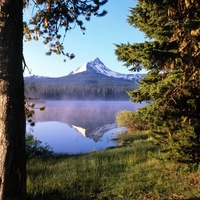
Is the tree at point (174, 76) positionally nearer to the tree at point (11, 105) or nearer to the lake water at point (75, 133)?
the tree at point (11, 105)

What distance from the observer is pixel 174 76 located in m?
6.29

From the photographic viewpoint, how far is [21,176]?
4.10 metres

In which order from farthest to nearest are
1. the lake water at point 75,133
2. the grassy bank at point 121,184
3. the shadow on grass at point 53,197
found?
the lake water at point 75,133, the grassy bank at point 121,184, the shadow on grass at point 53,197

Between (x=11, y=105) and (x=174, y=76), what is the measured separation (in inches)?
161

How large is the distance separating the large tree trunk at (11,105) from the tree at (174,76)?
3383 mm

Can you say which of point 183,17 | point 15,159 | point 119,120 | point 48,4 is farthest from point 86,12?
point 119,120

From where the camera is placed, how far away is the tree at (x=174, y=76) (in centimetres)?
604

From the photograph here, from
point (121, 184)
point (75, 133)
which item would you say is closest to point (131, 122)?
point (75, 133)

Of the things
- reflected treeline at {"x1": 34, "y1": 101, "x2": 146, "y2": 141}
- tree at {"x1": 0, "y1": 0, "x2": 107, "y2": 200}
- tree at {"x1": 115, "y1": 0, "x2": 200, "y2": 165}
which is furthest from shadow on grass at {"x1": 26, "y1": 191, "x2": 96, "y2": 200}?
reflected treeline at {"x1": 34, "y1": 101, "x2": 146, "y2": 141}

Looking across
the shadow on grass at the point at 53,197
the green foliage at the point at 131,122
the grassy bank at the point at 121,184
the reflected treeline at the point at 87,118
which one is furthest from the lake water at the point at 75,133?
the shadow on grass at the point at 53,197

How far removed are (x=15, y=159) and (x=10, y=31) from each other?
2.06 meters

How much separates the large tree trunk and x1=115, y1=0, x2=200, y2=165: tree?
3383 millimetres

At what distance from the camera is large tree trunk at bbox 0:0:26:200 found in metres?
3.95

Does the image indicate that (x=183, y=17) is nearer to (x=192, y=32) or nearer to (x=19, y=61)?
(x=192, y=32)
